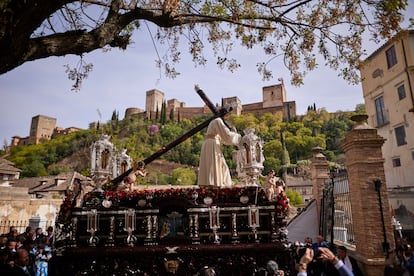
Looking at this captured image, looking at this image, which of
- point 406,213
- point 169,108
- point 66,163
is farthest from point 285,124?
point 406,213

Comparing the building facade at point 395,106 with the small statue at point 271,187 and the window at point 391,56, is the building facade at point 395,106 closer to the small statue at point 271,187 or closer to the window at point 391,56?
the window at point 391,56

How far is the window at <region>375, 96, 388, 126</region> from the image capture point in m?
24.5

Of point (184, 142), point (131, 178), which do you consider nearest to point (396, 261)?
point (131, 178)

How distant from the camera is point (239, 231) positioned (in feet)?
23.0

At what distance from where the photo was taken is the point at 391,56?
23.1m

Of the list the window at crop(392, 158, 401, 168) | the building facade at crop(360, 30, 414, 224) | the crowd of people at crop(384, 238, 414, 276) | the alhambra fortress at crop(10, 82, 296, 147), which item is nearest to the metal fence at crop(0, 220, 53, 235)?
the crowd of people at crop(384, 238, 414, 276)

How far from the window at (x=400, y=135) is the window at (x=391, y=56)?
496 centimetres

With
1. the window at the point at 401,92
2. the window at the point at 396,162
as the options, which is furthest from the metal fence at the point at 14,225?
the window at the point at 401,92

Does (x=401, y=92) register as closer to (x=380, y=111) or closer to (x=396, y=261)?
(x=380, y=111)

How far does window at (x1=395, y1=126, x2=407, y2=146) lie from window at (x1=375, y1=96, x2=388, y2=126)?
134cm

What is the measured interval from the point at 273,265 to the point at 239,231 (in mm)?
2690

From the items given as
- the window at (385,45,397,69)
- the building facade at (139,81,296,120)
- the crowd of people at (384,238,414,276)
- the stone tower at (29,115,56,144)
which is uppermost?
the building facade at (139,81,296,120)

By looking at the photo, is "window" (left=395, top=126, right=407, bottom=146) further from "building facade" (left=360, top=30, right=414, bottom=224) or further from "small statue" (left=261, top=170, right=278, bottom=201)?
"small statue" (left=261, top=170, right=278, bottom=201)

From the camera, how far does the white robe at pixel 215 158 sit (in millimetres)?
8141
